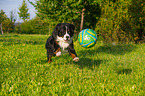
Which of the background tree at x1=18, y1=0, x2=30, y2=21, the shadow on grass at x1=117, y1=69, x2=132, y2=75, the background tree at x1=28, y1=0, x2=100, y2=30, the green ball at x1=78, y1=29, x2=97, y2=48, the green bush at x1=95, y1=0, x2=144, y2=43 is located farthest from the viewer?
the background tree at x1=18, y1=0, x2=30, y2=21

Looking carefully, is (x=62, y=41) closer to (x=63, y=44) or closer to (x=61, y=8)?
(x=63, y=44)

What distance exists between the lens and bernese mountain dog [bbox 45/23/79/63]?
14.5ft

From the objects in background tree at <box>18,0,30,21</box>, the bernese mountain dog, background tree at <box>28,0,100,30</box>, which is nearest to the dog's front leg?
the bernese mountain dog

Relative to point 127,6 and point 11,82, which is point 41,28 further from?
point 11,82

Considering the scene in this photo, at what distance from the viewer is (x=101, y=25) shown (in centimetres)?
1023

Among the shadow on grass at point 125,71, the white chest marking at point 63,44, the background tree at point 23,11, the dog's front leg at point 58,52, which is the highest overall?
the background tree at point 23,11

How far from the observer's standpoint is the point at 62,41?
4.70m

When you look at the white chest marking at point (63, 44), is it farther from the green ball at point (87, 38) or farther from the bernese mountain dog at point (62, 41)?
the green ball at point (87, 38)

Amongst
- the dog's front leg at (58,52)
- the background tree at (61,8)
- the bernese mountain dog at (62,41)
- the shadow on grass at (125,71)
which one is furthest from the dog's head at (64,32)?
the background tree at (61,8)

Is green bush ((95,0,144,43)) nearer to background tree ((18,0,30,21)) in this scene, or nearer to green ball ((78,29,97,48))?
green ball ((78,29,97,48))

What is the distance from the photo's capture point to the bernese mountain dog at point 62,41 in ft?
14.5

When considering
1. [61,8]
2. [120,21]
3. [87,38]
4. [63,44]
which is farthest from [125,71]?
[61,8]

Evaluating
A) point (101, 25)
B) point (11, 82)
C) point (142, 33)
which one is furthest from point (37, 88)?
point (142, 33)

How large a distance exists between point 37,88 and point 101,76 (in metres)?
1.80
